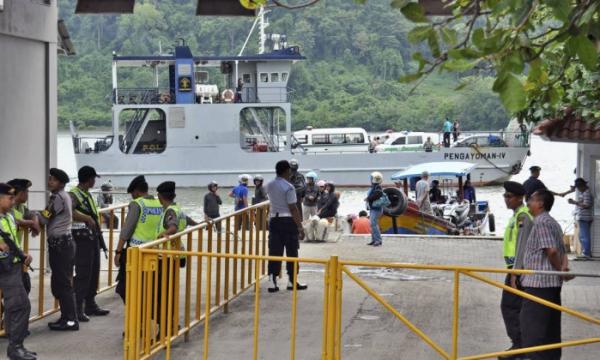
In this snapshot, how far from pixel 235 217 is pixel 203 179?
4279 cm

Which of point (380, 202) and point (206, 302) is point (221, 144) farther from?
point (206, 302)

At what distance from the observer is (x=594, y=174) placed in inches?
696

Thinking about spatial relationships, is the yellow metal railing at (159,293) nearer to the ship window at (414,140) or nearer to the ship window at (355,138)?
the ship window at (355,138)

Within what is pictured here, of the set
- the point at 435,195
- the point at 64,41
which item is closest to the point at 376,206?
the point at 64,41

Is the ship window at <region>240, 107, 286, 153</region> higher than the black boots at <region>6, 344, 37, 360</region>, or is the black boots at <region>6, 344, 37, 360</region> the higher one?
the ship window at <region>240, 107, 286, 153</region>

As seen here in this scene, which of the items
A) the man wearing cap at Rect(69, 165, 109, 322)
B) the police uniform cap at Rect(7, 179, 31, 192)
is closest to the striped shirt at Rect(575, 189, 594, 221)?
the man wearing cap at Rect(69, 165, 109, 322)

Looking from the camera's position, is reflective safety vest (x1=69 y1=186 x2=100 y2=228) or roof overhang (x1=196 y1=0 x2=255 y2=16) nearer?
reflective safety vest (x1=69 y1=186 x2=100 y2=228)

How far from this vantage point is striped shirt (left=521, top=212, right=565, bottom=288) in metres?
8.69

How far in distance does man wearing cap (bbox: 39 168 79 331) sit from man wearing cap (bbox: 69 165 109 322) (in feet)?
1.09

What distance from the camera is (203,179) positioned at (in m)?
55.0

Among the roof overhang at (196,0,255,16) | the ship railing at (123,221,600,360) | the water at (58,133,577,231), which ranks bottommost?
the water at (58,133,577,231)

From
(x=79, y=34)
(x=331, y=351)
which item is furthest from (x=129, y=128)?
(x=331, y=351)

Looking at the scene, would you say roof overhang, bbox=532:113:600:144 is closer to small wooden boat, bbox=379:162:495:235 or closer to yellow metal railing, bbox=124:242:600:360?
small wooden boat, bbox=379:162:495:235

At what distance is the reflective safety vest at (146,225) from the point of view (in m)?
10.6
